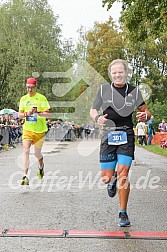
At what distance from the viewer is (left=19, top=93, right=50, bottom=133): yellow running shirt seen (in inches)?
363

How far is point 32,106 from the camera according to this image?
9188 mm

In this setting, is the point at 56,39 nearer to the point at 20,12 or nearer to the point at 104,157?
the point at 20,12

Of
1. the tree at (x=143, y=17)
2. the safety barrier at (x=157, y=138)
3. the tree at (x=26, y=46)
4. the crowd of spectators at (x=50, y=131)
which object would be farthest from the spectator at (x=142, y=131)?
the tree at (x=26, y=46)

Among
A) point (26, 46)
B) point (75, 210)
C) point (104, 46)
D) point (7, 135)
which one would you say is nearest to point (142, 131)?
point (7, 135)

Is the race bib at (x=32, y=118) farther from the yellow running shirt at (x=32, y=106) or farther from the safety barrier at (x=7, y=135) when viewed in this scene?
the safety barrier at (x=7, y=135)

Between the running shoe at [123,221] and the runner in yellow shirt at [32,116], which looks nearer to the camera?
the running shoe at [123,221]

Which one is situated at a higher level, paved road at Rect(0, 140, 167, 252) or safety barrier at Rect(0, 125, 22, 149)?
paved road at Rect(0, 140, 167, 252)

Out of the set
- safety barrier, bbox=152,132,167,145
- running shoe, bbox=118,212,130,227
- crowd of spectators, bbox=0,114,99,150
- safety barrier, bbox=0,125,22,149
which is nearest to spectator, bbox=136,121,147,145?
safety barrier, bbox=152,132,167,145

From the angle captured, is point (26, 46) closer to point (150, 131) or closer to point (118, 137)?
point (150, 131)

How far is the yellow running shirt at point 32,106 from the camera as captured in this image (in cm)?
922

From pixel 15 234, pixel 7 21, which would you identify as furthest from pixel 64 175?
pixel 7 21

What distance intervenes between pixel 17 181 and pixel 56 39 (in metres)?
40.5

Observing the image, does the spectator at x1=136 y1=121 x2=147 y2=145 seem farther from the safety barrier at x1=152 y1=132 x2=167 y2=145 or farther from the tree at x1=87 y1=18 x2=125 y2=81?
the tree at x1=87 y1=18 x2=125 y2=81

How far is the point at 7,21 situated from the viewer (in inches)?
1879
